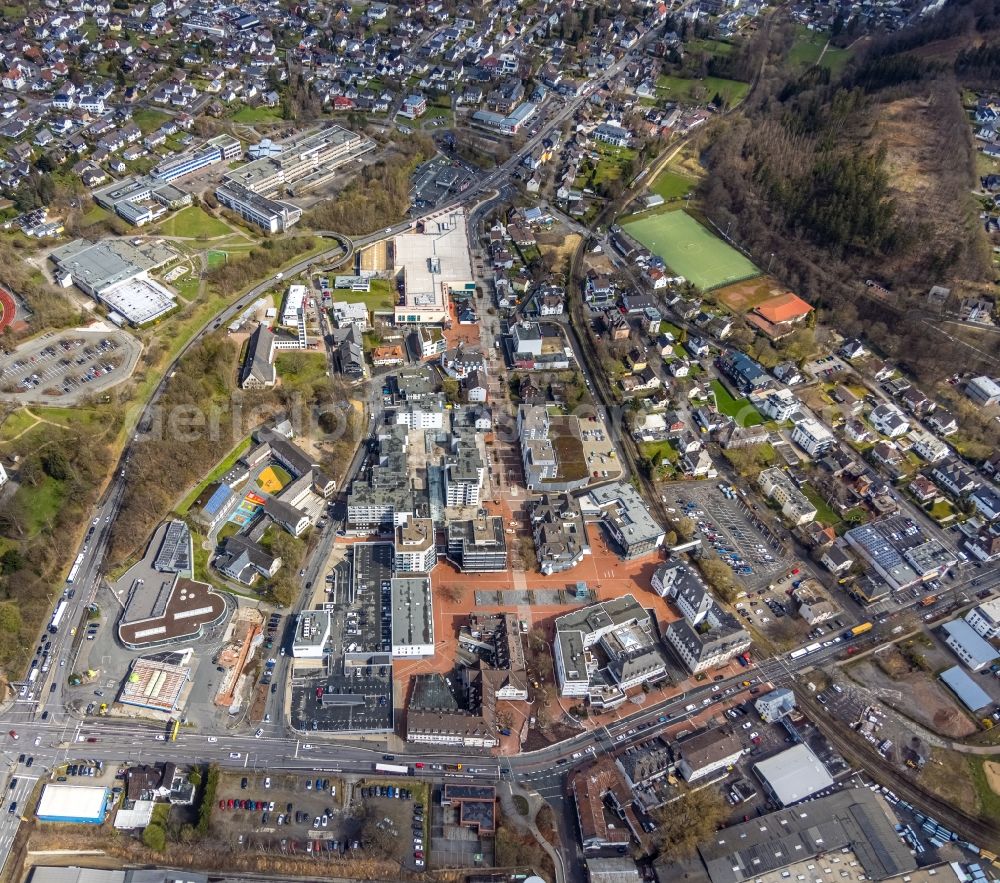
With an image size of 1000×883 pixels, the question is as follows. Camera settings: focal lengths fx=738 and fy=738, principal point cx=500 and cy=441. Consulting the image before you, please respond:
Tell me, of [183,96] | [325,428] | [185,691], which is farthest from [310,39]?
[185,691]

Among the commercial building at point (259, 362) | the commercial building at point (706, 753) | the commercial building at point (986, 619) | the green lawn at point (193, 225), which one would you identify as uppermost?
the green lawn at point (193, 225)

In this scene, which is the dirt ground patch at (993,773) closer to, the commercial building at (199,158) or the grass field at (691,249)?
the grass field at (691,249)

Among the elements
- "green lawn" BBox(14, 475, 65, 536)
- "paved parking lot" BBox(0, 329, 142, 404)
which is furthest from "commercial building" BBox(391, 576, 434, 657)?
"paved parking lot" BBox(0, 329, 142, 404)

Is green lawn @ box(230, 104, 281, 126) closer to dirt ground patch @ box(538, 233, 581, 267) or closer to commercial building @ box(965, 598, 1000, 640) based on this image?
dirt ground patch @ box(538, 233, 581, 267)

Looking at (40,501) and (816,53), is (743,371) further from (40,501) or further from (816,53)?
(816,53)

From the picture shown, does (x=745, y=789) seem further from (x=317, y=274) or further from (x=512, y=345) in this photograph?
(x=317, y=274)

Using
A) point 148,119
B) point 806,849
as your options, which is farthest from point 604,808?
point 148,119

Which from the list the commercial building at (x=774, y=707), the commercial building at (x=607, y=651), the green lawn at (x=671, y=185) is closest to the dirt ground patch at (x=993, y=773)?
the commercial building at (x=774, y=707)
